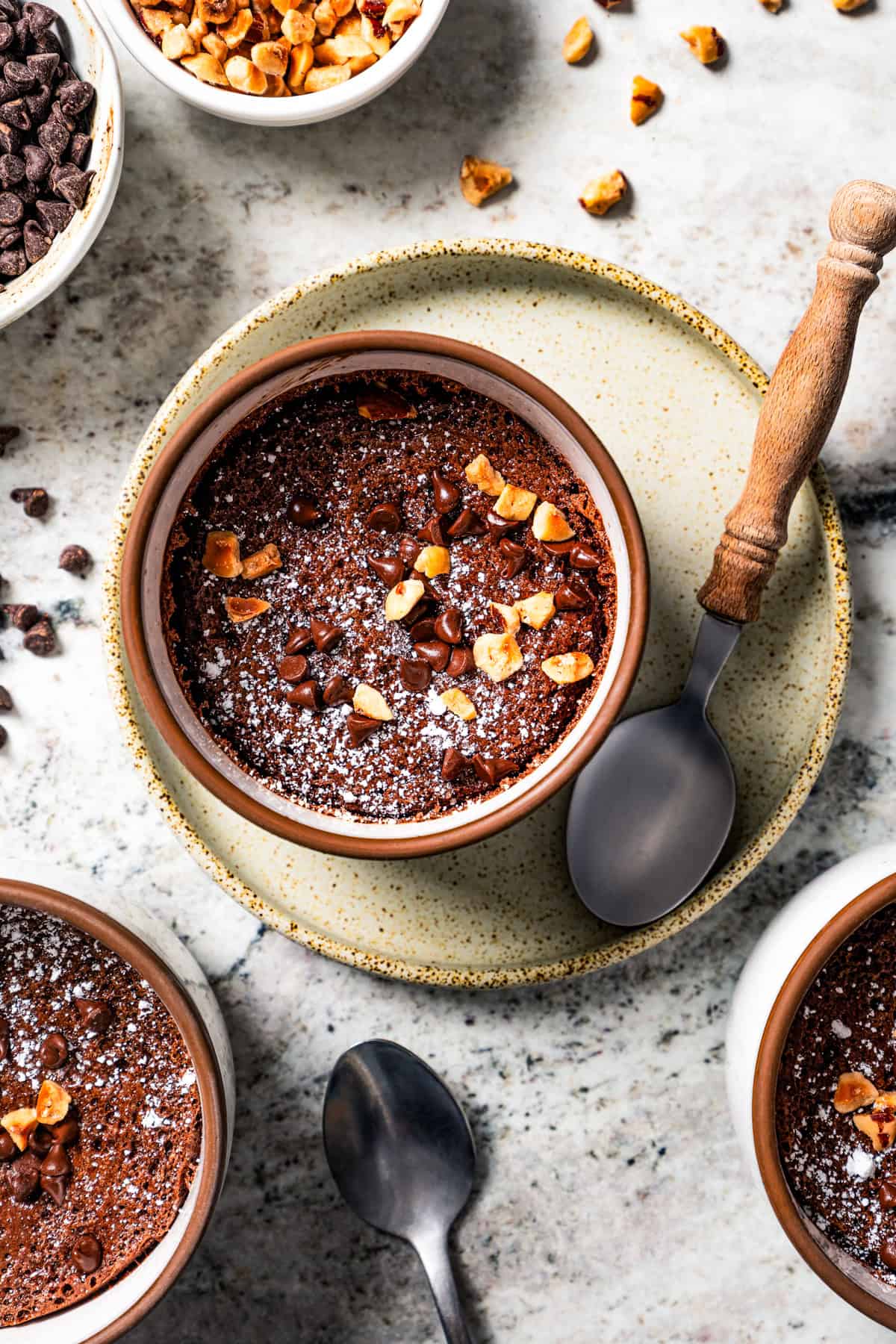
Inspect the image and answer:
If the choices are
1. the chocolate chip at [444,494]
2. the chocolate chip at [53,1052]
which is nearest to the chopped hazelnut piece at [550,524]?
the chocolate chip at [444,494]

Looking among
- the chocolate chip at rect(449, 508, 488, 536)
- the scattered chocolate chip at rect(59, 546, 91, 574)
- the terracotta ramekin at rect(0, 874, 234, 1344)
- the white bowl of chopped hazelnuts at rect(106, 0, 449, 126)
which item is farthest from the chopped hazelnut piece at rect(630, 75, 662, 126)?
the terracotta ramekin at rect(0, 874, 234, 1344)

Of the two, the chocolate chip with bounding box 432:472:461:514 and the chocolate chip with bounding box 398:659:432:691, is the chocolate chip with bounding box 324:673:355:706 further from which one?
the chocolate chip with bounding box 432:472:461:514

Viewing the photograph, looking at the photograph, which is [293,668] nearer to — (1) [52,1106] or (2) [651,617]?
(2) [651,617]

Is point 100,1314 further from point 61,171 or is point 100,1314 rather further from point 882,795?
point 61,171

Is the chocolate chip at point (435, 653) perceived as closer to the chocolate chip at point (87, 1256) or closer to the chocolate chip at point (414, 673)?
the chocolate chip at point (414, 673)

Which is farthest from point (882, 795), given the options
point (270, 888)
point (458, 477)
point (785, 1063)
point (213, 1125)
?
point (213, 1125)

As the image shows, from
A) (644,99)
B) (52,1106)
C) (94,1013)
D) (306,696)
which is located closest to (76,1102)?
(52,1106)

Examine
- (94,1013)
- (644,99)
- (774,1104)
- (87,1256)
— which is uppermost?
(644,99)
